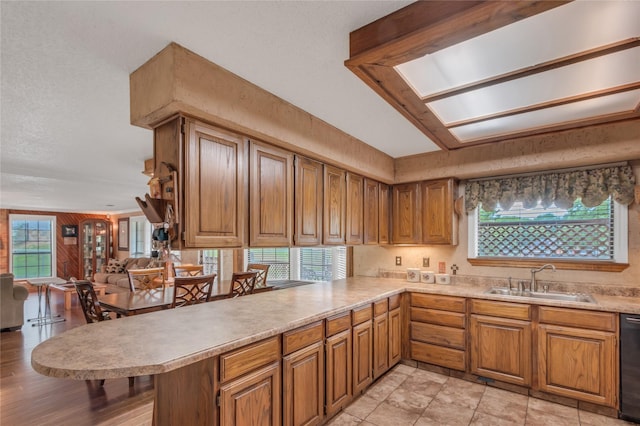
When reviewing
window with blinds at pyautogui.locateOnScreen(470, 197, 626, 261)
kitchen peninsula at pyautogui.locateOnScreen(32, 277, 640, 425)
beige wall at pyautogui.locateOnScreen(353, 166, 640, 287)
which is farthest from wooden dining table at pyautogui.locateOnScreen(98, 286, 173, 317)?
window with blinds at pyautogui.locateOnScreen(470, 197, 626, 261)

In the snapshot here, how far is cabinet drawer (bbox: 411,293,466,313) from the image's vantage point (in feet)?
A: 10.7

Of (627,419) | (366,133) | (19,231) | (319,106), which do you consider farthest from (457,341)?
(19,231)

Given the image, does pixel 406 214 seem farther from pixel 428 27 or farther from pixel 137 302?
pixel 137 302

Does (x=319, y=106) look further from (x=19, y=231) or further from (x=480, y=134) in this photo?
(x=19, y=231)

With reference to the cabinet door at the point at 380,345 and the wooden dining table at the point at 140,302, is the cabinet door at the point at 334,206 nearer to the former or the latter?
the cabinet door at the point at 380,345

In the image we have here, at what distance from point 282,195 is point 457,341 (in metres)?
2.32

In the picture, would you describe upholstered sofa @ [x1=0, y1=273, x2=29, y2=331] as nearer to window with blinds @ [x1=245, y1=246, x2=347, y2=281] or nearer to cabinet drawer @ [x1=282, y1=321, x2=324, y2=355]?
window with blinds @ [x1=245, y1=246, x2=347, y2=281]

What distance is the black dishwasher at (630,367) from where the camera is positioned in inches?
97.7

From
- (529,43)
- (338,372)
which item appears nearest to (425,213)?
(338,372)

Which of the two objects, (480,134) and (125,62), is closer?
(125,62)

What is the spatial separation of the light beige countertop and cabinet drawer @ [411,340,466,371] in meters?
0.61

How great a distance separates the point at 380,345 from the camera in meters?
3.10

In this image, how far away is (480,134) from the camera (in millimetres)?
3004

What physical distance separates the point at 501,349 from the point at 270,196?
8.48ft
